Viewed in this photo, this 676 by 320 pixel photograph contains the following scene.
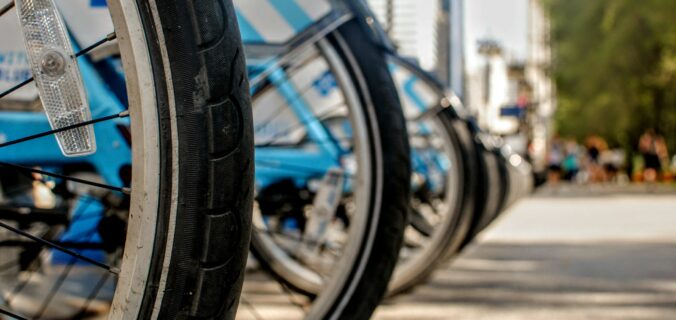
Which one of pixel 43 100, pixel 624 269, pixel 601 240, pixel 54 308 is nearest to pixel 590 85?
pixel 601 240

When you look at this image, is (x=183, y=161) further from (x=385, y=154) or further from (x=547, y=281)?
(x=547, y=281)

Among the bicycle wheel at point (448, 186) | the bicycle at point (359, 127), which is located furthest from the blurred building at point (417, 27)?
the bicycle at point (359, 127)

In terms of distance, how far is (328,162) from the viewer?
639 cm

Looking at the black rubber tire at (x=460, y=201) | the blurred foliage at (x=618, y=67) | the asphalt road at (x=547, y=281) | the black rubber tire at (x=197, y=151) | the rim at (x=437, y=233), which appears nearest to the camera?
the black rubber tire at (x=197, y=151)

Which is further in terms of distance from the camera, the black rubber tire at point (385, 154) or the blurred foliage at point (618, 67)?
the blurred foliage at point (618, 67)

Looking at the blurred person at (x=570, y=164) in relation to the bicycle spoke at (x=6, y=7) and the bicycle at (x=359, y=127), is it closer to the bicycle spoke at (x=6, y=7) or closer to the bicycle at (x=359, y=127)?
the bicycle at (x=359, y=127)

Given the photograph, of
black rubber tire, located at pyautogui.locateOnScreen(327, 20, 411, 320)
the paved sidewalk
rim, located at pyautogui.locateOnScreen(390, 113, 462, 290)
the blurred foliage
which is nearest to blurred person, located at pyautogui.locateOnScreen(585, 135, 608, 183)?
the blurred foliage

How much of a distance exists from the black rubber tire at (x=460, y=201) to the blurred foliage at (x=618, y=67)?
2860cm

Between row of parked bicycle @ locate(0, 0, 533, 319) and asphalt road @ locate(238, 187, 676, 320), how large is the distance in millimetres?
255

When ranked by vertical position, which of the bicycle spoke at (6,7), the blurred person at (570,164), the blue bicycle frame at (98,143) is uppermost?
the bicycle spoke at (6,7)

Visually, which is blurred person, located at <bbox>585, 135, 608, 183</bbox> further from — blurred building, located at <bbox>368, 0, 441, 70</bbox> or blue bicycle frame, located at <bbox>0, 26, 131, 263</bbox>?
blue bicycle frame, located at <bbox>0, 26, 131, 263</bbox>

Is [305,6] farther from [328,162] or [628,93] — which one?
[628,93]

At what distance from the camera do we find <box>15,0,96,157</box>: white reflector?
Answer: 191 centimetres

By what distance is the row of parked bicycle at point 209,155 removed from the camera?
1782 mm
